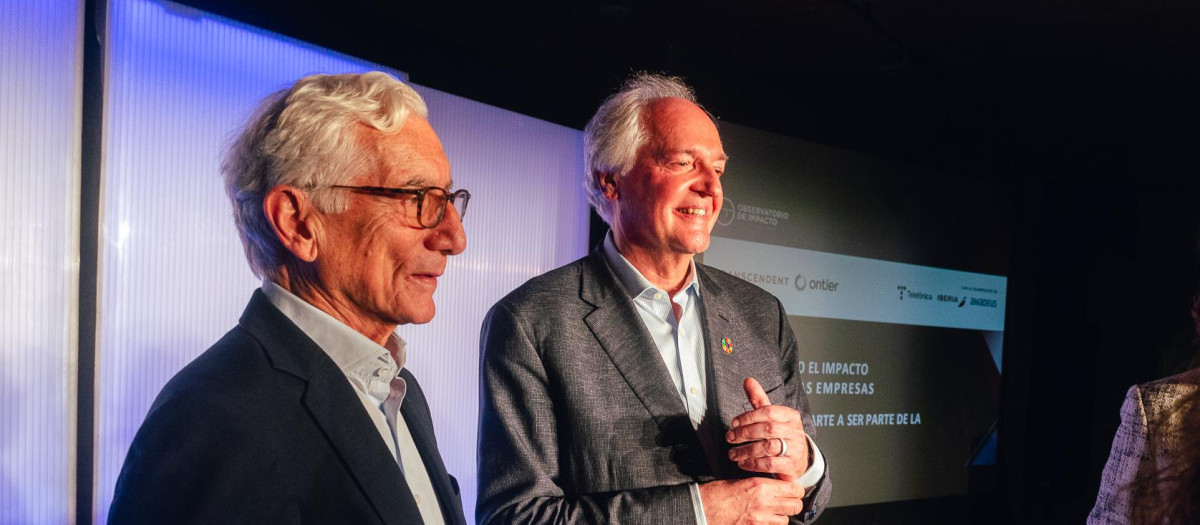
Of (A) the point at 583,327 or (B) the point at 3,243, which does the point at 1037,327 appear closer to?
(A) the point at 583,327

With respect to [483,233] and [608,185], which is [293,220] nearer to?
[608,185]

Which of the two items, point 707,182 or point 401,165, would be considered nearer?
point 401,165

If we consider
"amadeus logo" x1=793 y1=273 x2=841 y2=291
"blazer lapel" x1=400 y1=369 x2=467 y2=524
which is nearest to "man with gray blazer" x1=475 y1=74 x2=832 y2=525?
"blazer lapel" x1=400 y1=369 x2=467 y2=524

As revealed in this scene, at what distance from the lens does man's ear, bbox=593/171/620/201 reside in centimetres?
196

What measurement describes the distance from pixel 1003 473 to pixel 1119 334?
1.79 m

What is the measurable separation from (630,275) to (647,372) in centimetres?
24

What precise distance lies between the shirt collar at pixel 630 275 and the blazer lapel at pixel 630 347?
0.03m

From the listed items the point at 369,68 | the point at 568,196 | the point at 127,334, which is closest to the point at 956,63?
the point at 568,196

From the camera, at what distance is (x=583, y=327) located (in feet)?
5.71

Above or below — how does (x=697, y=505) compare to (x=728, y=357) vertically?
below

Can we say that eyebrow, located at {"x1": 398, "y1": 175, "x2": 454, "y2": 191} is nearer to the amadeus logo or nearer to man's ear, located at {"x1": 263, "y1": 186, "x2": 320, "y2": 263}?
man's ear, located at {"x1": 263, "y1": 186, "x2": 320, "y2": 263}

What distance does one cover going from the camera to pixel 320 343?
3.82 feet

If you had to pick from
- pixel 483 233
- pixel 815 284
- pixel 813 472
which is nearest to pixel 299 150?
pixel 813 472

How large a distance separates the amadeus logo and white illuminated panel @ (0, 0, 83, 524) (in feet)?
10.6
